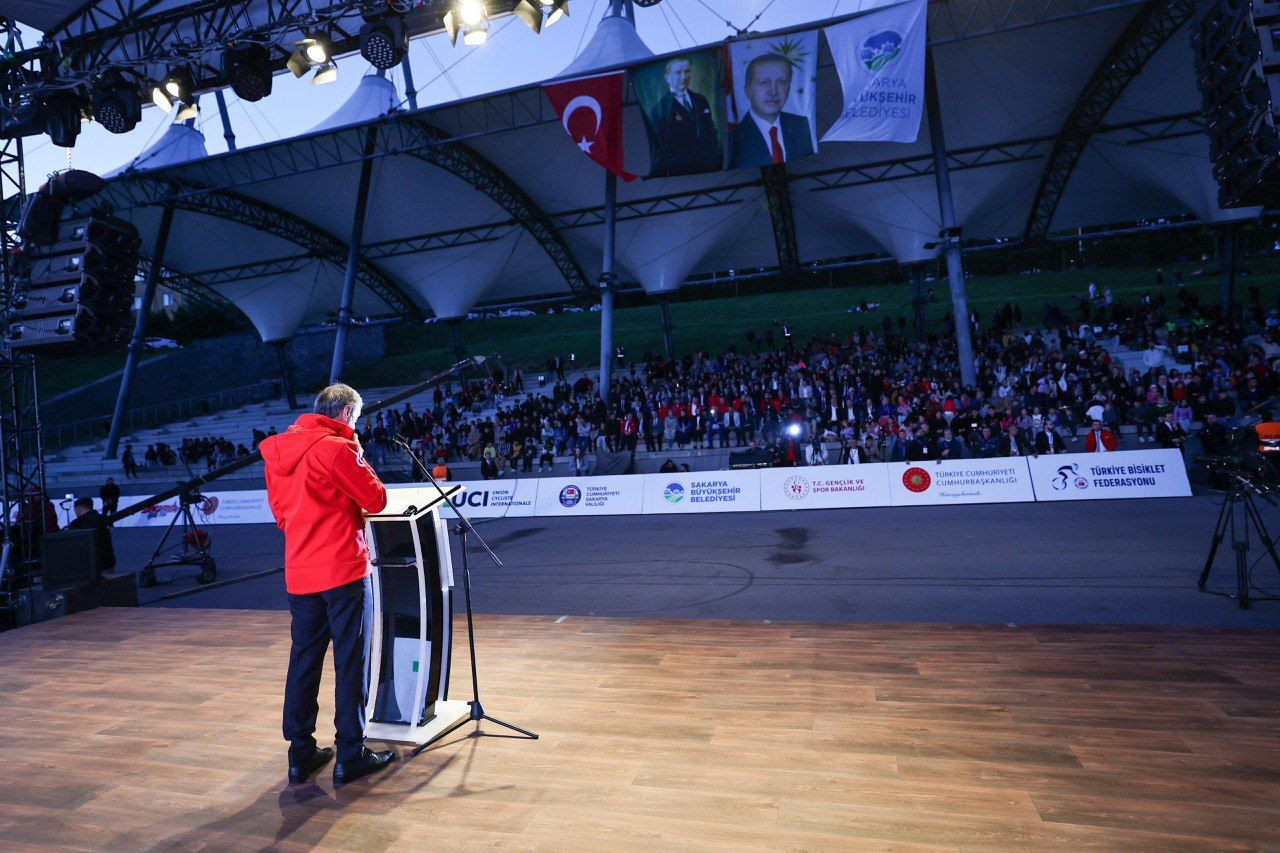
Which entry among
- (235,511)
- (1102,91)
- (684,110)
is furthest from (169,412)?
(1102,91)

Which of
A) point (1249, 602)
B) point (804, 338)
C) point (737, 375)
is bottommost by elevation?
point (1249, 602)

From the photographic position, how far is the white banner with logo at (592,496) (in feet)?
50.7

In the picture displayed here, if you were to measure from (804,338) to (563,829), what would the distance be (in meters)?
41.8

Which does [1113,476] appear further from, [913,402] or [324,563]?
[324,563]

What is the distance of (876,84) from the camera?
18094 millimetres

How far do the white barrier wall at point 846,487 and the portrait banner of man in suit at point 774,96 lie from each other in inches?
376

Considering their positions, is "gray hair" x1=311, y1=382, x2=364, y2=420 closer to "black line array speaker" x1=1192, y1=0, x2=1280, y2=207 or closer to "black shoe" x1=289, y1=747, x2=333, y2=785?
"black shoe" x1=289, y1=747, x2=333, y2=785

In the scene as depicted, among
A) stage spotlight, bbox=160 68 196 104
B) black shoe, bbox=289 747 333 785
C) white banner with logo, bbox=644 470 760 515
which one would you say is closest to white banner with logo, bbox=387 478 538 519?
white banner with logo, bbox=644 470 760 515

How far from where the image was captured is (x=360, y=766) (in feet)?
11.7

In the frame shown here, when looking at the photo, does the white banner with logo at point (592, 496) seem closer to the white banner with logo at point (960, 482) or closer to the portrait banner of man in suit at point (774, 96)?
the white banner with logo at point (960, 482)

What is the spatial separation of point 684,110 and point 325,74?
9.61m

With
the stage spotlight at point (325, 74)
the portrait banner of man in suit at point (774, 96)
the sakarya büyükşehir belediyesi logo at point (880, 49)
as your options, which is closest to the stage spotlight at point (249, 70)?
the stage spotlight at point (325, 74)

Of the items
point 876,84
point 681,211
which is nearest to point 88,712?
point 876,84

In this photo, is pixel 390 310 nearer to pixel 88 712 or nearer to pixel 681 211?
pixel 681 211
